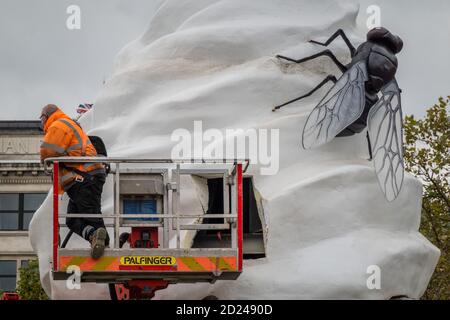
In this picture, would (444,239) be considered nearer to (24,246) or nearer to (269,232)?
(269,232)

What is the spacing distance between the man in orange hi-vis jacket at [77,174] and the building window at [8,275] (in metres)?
37.6

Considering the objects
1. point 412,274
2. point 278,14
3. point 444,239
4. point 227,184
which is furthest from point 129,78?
point 444,239

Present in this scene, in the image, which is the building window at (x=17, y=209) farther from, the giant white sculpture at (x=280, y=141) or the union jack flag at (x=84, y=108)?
the giant white sculpture at (x=280, y=141)

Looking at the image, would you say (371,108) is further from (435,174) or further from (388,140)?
(435,174)

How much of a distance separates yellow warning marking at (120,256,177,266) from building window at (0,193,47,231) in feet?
131

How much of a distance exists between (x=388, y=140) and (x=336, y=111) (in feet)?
2.70

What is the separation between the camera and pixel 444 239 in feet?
99.7

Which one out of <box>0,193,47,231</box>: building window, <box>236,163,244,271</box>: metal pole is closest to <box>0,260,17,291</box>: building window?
<box>0,193,47,231</box>: building window

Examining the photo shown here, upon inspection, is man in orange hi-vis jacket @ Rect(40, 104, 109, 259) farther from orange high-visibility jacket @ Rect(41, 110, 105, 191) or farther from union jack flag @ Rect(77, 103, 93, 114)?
union jack flag @ Rect(77, 103, 93, 114)

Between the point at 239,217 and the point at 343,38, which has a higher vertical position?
the point at 343,38

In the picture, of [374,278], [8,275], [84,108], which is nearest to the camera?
[374,278]

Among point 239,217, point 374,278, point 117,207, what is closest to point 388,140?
point 374,278

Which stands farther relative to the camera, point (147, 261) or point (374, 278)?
point (374, 278)

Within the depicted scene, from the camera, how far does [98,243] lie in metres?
14.8
